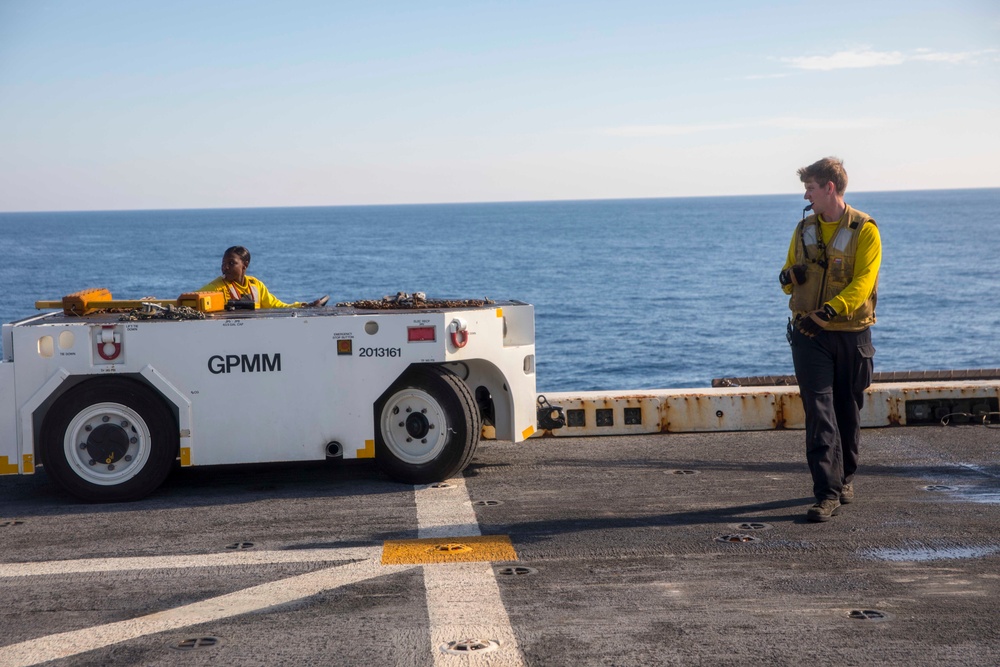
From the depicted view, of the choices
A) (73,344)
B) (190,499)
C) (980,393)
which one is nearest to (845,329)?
(980,393)

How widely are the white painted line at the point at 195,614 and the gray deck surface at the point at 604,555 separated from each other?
0.07 meters

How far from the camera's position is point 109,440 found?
726 cm

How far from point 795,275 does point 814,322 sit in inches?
12.7

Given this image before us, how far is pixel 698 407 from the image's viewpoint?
9.22 metres

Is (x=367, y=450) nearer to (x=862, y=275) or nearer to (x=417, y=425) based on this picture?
(x=417, y=425)

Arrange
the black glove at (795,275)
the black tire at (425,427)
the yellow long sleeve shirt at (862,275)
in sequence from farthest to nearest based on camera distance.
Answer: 1. the black tire at (425,427)
2. the black glove at (795,275)
3. the yellow long sleeve shirt at (862,275)

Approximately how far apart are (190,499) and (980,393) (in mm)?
6585

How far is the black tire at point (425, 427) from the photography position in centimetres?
760

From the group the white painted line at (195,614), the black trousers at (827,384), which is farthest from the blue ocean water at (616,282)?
the white painted line at (195,614)

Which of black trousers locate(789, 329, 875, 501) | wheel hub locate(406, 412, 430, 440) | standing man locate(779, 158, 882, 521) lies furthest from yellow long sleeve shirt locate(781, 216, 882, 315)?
wheel hub locate(406, 412, 430, 440)

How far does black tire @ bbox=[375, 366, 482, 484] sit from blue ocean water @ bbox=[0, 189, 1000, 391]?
25.9 meters

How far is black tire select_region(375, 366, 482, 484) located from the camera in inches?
299

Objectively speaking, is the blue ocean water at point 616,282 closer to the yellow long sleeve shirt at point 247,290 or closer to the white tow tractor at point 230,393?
the yellow long sleeve shirt at point 247,290

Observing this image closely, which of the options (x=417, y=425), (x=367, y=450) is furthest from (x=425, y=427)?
(x=367, y=450)
